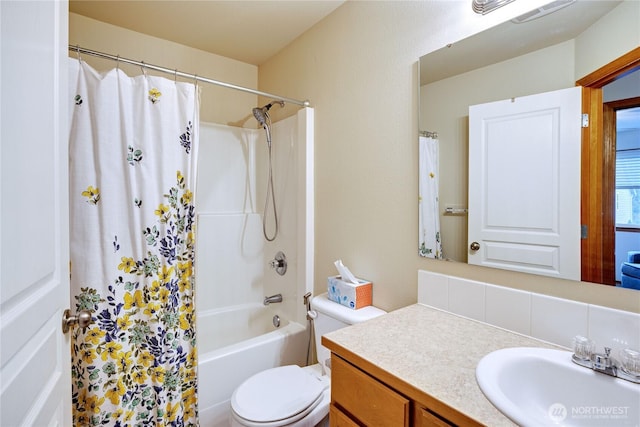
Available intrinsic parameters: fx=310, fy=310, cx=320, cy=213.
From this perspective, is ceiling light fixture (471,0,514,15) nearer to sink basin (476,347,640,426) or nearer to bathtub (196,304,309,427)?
sink basin (476,347,640,426)

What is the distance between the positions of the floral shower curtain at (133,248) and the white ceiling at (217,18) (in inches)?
25.7

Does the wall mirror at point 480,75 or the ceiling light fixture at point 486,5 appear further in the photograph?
the ceiling light fixture at point 486,5

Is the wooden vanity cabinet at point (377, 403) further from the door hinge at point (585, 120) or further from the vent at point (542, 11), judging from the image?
the vent at point (542, 11)

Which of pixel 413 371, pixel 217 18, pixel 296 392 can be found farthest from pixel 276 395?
pixel 217 18

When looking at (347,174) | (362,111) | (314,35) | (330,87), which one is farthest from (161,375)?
(314,35)

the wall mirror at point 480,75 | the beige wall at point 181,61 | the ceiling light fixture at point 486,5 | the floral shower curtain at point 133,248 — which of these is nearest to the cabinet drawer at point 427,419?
the wall mirror at point 480,75

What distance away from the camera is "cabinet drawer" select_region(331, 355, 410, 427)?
0.77 m

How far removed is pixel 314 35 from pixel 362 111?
73cm

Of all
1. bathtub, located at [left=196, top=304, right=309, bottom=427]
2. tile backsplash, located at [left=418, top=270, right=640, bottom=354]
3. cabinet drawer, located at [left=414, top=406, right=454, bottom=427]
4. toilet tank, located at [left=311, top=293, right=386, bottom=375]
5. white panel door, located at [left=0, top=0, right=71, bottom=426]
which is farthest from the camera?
bathtub, located at [left=196, top=304, right=309, bottom=427]

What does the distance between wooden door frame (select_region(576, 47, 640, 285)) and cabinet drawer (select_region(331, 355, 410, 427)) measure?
0.69 meters

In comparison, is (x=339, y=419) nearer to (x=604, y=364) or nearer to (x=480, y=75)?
(x=604, y=364)

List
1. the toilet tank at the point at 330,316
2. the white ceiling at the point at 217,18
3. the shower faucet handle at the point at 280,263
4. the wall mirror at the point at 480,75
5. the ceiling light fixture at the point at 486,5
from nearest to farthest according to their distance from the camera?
1. the wall mirror at the point at 480,75
2. the ceiling light fixture at the point at 486,5
3. the toilet tank at the point at 330,316
4. the white ceiling at the point at 217,18
5. the shower faucet handle at the point at 280,263

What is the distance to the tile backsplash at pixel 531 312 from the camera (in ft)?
2.79

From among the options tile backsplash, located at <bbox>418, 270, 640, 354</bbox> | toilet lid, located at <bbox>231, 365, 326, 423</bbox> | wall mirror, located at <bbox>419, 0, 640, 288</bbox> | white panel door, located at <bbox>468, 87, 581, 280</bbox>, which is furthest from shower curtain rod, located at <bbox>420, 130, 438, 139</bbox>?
toilet lid, located at <bbox>231, 365, 326, 423</bbox>
